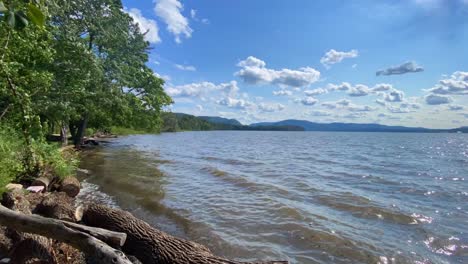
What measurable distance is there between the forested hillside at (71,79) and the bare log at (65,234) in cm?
272

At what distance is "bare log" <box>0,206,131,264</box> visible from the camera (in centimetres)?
407

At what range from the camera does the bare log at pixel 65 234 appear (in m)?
4.07

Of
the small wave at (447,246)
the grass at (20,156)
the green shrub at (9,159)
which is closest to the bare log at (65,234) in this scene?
the green shrub at (9,159)

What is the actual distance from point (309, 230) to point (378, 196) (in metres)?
5.48

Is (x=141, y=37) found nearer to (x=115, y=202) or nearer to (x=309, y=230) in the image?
(x=115, y=202)

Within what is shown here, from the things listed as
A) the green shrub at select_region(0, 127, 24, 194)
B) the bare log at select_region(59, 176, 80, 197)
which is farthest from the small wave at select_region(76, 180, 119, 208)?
the green shrub at select_region(0, 127, 24, 194)

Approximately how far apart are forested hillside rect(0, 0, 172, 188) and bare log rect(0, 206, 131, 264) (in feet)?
8.92

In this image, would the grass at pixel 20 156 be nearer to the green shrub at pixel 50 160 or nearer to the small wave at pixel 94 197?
the green shrub at pixel 50 160

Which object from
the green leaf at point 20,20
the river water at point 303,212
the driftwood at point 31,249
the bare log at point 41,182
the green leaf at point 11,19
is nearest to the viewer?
the green leaf at point 11,19

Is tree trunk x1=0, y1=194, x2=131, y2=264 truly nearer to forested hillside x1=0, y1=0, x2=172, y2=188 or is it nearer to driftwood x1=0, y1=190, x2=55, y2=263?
driftwood x1=0, y1=190, x2=55, y2=263

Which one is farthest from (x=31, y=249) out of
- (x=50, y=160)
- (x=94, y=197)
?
(x=50, y=160)

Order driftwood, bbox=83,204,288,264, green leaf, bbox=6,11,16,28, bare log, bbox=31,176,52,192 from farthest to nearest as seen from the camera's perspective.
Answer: bare log, bbox=31,176,52,192
driftwood, bbox=83,204,288,264
green leaf, bbox=6,11,16,28

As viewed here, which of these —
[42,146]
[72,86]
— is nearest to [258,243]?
[42,146]

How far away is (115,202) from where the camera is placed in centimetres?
1008
